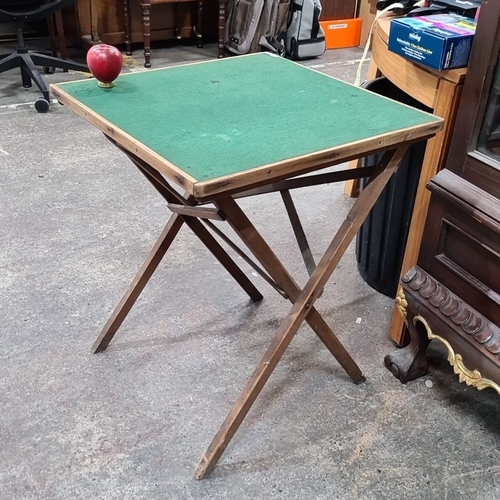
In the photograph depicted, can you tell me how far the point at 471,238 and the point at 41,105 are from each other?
8.96 feet

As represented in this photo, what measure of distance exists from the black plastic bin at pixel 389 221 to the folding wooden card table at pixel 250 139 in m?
0.39

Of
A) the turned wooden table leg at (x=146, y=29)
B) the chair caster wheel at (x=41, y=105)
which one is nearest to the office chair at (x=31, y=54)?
the chair caster wheel at (x=41, y=105)

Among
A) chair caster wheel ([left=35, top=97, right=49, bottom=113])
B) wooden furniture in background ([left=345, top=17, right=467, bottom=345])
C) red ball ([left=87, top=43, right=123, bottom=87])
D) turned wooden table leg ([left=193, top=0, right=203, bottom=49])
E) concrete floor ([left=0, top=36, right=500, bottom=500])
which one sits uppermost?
red ball ([left=87, top=43, right=123, bottom=87])

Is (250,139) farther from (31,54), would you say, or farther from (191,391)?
(31,54)

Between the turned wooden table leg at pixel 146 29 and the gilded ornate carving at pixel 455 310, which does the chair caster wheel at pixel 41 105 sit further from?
the gilded ornate carving at pixel 455 310

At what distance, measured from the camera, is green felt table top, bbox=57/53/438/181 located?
3.81 feet

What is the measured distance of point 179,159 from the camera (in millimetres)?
1124

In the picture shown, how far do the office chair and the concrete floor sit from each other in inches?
51.2

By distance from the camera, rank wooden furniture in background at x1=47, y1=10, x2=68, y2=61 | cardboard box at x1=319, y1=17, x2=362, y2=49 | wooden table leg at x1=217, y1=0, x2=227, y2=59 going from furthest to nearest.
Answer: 1. cardboard box at x1=319, y1=17, x2=362, y2=49
2. wooden table leg at x1=217, y1=0, x2=227, y2=59
3. wooden furniture in background at x1=47, y1=10, x2=68, y2=61

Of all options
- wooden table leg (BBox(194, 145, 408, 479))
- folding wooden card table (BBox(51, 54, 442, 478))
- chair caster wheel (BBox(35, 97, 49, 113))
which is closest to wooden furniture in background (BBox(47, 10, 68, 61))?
chair caster wheel (BBox(35, 97, 49, 113))

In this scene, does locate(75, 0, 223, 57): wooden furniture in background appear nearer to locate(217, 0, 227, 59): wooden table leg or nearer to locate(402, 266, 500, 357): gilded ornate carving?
locate(217, 0, 227, 59): wooden table leg

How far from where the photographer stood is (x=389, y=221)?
192 centimetres

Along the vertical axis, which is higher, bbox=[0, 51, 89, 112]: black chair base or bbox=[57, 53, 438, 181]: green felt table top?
bbox=[57, 53, 438, 181]: green felt table top

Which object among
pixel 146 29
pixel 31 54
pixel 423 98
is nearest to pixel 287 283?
pixel 423 98
